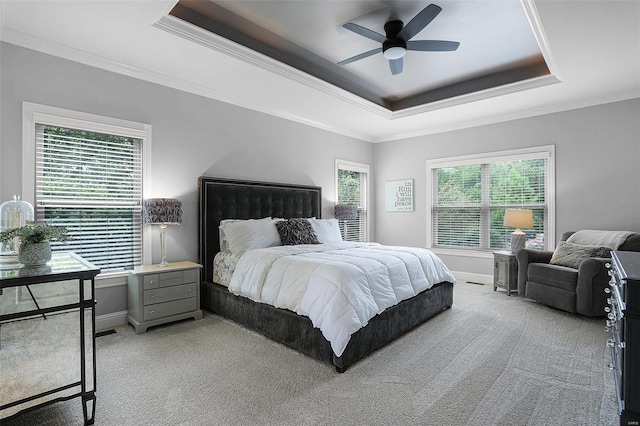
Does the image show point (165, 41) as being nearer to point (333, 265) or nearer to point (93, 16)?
point (93, 16)

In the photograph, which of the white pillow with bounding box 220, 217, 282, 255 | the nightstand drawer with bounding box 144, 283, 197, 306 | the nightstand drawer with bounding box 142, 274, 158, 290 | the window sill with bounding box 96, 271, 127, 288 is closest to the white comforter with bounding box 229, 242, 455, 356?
the white pillow with bounding box 220, 217, 282, 255

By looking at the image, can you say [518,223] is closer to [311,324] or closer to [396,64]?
[396,64]

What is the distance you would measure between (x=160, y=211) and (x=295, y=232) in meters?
1.58

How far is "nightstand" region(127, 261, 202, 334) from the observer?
329cm

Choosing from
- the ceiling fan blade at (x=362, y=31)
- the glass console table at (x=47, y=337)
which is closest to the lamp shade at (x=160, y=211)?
the glass console table at (x=47, y=337)

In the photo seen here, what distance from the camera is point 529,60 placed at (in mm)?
4105

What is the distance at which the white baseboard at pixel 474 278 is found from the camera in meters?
5.48

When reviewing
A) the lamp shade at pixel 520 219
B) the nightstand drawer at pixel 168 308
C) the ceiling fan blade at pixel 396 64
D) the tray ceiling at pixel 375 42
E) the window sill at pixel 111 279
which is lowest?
the nightstand drawer at pixel 168 308

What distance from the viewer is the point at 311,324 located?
8.87ft

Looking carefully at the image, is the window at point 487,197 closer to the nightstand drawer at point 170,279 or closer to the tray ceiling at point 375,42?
the tray ceiling at point 375,42

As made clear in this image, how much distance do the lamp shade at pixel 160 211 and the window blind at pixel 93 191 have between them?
0.27m

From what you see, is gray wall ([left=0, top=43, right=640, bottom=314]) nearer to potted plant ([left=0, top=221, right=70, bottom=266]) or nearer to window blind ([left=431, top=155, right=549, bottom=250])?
window blind ([left=431, top=155, right=549, bottom=250])

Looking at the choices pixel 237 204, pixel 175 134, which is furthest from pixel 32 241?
pixel 237 204

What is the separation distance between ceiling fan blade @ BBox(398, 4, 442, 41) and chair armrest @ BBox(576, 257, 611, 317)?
9.81ft
